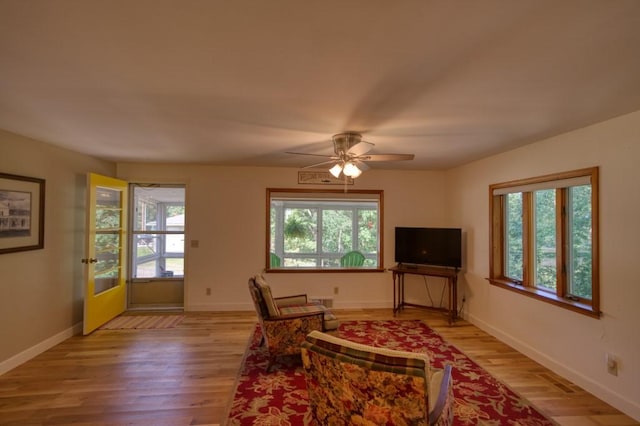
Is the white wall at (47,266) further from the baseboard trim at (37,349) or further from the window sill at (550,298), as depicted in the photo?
the window sill at (550,298)

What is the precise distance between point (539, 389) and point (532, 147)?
2412mm

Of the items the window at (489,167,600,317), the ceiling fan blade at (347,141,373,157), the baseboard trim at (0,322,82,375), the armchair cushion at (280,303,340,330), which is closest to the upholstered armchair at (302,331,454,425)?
the armchair cushion at (280,303,340,330)

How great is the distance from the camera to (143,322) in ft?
14.1

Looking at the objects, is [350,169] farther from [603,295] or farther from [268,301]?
[603,295]

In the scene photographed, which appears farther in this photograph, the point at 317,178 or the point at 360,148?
the point at 317,178

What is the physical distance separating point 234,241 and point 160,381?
7.82 feet

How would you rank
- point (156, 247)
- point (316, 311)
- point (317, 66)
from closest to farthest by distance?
1. point (317, 66)
2. point (316, 311)
3. point (156, 247)

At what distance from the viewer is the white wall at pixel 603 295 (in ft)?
7.59

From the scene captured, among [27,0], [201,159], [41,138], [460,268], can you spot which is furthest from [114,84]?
[460,268]

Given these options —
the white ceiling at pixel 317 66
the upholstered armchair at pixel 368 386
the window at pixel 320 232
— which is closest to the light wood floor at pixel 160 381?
the upholstered armchair at pixel 368 386

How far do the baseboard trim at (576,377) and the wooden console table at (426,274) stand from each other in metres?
0.53

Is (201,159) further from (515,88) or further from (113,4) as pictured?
(515,88)

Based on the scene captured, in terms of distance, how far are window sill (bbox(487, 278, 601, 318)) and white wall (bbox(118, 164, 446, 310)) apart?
179 centimetres

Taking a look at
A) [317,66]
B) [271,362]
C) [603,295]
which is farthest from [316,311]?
[603,295]
